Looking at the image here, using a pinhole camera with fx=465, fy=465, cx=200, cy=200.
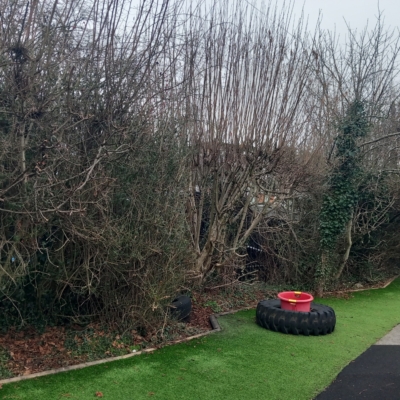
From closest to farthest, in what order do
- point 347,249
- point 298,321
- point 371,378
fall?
point 371,378 < point 298,321 < point 347,249

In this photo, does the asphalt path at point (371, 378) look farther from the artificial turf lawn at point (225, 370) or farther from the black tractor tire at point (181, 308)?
the black tractor tire at point (181, 308)

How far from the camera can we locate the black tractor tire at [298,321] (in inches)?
324

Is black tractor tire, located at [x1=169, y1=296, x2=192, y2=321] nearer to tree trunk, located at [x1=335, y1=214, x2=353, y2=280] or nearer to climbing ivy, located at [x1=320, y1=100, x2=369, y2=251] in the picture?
climbing ivy, located at [x1=320, y1=100, x2=369, y2=251]

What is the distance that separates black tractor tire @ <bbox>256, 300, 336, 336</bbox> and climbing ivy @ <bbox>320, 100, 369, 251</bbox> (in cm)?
425

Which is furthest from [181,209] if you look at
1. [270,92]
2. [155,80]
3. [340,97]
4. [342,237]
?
[340,97]

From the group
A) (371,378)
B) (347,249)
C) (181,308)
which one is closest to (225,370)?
(371,378)

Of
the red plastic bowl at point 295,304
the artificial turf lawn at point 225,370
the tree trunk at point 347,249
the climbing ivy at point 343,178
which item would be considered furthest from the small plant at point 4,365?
the tree trunk at point 347,249

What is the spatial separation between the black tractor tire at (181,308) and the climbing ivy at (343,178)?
5.51 meters

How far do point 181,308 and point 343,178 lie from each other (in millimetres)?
6399

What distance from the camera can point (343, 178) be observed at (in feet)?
40.8

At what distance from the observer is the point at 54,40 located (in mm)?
5902

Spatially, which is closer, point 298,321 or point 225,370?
point 225,370

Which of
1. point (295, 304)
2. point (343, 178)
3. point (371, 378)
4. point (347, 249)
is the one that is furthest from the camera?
point (347, 249)

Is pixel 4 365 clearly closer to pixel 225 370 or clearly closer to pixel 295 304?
pixel 225 370
